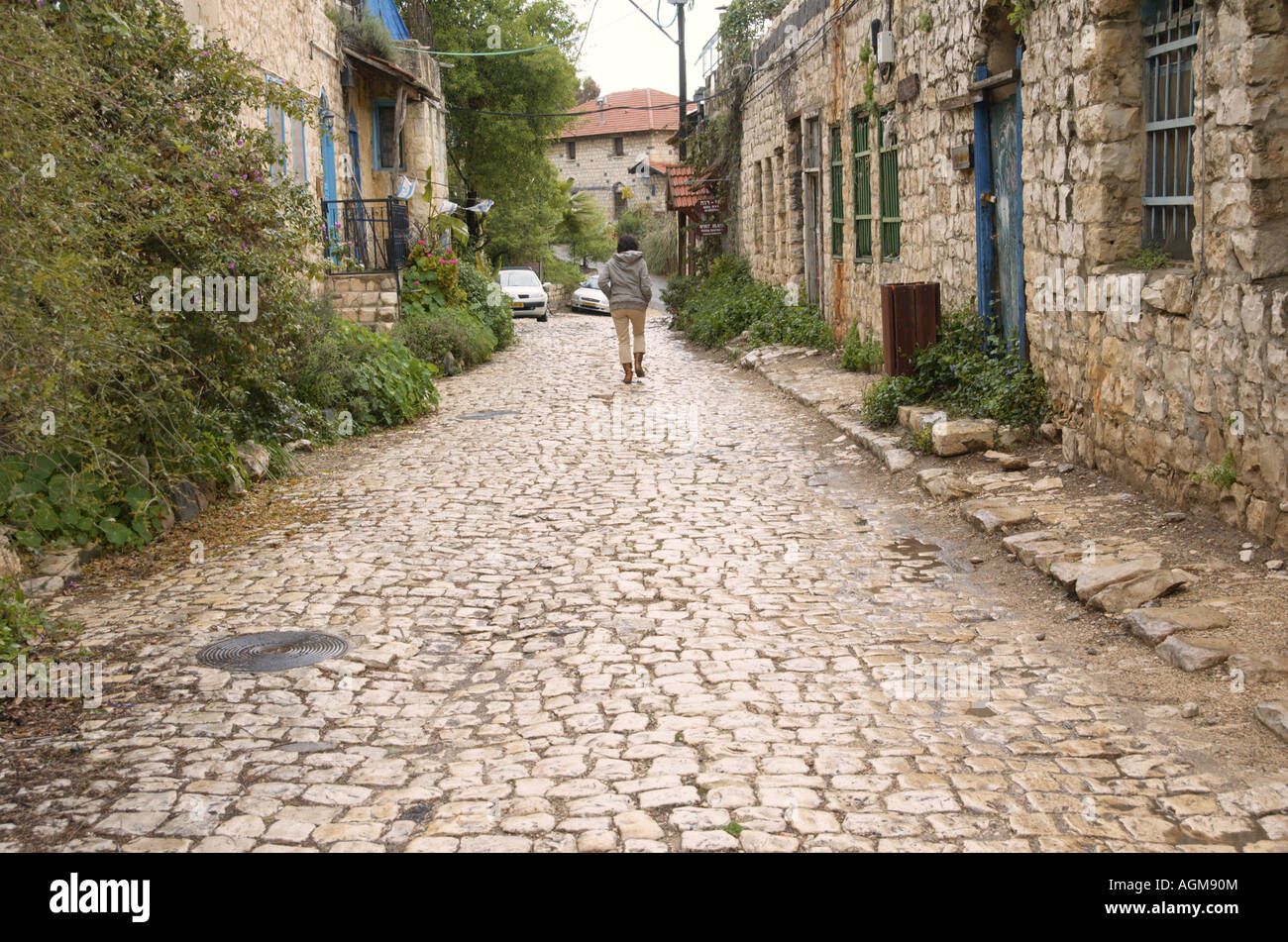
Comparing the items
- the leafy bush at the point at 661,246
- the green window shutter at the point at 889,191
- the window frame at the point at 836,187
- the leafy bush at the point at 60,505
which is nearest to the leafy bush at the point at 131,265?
the leafy bush at the point at 60,505

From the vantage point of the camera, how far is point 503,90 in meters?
32.0

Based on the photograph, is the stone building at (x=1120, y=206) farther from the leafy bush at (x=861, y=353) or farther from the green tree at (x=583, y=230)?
the green tree at (x=583, y=230)

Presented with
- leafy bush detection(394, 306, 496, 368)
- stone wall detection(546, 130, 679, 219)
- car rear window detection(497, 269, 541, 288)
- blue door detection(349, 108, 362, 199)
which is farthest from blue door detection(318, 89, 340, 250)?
stone wall detection(546, 130, 679, 219)

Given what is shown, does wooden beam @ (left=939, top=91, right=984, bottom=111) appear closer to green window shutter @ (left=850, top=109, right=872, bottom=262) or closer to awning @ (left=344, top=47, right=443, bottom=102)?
green window shutter @ (left=850, top=109, right=872, bottom=262)

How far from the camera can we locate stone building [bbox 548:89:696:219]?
59375 mm

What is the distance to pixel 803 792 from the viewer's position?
365 cm

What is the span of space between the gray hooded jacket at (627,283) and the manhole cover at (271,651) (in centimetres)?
937

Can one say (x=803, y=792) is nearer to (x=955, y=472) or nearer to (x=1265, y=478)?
(x=1265, y=478)

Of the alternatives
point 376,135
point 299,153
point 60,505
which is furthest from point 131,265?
point 376,135

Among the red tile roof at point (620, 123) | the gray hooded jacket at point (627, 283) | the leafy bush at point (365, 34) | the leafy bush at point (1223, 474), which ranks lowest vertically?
the leafy bush at point (1223, 474)

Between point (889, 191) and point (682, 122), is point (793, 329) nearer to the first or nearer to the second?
point (889, 191)

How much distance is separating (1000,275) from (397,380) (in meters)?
5.95

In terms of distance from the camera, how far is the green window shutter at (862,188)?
13852mm

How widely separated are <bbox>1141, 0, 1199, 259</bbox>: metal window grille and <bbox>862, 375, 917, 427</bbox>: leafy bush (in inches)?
121
